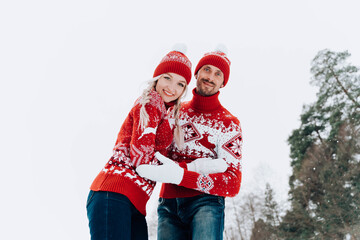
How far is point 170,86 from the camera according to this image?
246 centimetres

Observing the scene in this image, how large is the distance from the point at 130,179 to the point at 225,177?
0.78 m

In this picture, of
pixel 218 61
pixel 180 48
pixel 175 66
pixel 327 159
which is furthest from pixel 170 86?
pixel 327 159

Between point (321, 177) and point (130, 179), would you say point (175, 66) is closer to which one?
point (130, 179)

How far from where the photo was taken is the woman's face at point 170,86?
2426mm

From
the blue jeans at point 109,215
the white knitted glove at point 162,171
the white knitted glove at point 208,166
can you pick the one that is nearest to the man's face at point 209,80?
the white knitted glove at point 208,166

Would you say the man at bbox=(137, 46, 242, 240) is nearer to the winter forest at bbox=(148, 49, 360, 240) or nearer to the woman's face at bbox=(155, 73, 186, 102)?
the woman's face at bbox=(155, 73, 186, 102)

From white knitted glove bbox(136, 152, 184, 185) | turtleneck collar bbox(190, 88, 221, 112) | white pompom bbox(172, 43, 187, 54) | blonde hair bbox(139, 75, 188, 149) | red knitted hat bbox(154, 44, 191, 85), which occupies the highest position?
white pompom bbox(172, 43, 187, 54)

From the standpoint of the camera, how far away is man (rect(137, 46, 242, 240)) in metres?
2.23

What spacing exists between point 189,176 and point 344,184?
13.8 m

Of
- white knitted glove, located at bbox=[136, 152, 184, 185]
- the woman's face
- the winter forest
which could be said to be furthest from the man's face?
the winter forest

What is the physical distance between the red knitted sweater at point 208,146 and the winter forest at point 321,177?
40.1ft

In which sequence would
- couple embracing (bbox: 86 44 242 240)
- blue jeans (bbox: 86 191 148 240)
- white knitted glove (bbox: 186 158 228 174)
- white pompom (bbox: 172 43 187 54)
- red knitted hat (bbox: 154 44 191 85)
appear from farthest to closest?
white pompom (bbox: 172 43 187 54)
red knitted hat (bbox: 154 44 191 85)
white knitted glove (bbox: 186 158 228 174)
couple embracing (bbox: 86 44 242 240)
blue jeans (bbox: 86 191 148 240)

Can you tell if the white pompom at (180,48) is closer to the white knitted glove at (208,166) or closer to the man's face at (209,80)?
the man's face at (209,80)

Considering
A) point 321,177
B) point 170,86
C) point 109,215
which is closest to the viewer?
point 109,215
